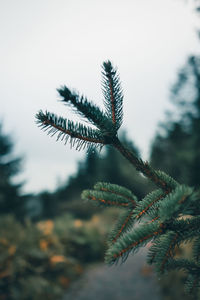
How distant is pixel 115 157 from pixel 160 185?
23917 millimetres

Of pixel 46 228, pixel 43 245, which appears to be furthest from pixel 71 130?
pixel 46 228

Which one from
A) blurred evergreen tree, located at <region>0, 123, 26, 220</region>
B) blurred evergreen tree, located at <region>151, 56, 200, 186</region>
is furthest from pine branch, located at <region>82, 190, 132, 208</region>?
blurred evergreen tree, located at <region>151, 56, 200, 186</region>

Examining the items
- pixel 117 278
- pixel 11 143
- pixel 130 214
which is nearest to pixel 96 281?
pixel 117 278

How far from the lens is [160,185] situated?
926 millimetres

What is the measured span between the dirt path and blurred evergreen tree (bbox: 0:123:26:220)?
762 centimetres

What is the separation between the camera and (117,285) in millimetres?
6629

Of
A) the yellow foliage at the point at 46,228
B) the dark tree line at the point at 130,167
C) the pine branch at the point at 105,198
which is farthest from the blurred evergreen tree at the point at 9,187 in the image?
the pine branch at the point at 105,198

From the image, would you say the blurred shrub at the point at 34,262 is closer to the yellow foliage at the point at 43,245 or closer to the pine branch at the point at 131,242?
the yellow foliage at the point at 43,245

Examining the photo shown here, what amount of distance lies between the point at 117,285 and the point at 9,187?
9888 millimetres

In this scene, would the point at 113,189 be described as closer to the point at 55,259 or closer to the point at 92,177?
the point at 55,259

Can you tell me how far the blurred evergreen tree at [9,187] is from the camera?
1383 cm

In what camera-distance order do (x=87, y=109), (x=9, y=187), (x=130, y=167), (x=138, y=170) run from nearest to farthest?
(x=87, y=109) < (x=138, y=170) < (x=9, y=187) < (x=130, y=167)

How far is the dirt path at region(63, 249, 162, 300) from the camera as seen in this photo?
5902mm

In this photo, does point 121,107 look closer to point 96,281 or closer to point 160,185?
point 160,185
